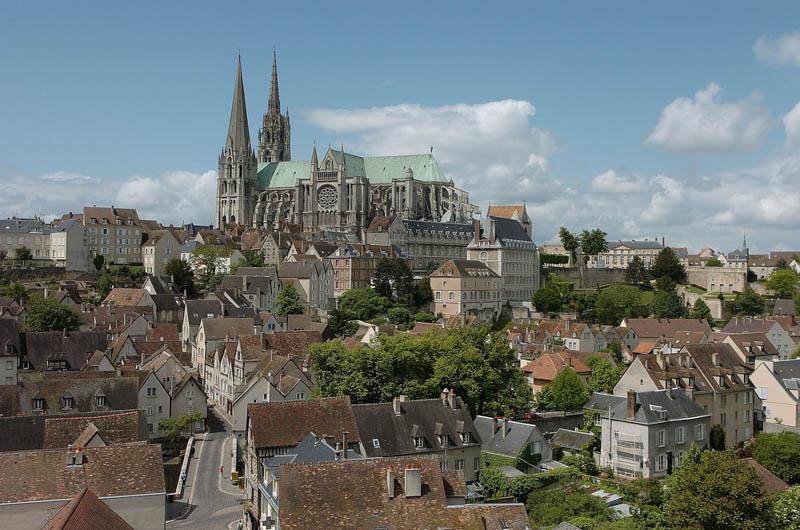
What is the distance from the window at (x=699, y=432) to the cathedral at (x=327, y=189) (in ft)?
270

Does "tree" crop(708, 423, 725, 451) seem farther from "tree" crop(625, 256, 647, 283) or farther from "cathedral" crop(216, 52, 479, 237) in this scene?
Result: "cathedral" crop(216, 52, 479, 237)

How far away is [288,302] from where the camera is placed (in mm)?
83312

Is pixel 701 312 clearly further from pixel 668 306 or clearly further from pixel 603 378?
pixel 603 378

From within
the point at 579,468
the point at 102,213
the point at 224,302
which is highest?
the point at 102,213

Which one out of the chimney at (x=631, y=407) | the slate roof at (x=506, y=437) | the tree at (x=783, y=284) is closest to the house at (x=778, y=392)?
the chimney at (x=631, y=407)

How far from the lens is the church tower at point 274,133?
16338 cm

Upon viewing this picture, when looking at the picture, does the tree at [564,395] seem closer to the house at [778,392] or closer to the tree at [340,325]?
the house at [778,392]

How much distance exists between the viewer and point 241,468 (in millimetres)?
42031

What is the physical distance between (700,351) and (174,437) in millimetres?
32296

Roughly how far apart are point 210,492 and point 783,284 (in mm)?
91794

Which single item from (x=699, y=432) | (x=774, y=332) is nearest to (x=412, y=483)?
(x=699, y=432)

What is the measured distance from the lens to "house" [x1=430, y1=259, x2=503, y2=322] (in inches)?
3674

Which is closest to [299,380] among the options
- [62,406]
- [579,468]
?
[62,406]

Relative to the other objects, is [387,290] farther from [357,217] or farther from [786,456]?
[786,456]
